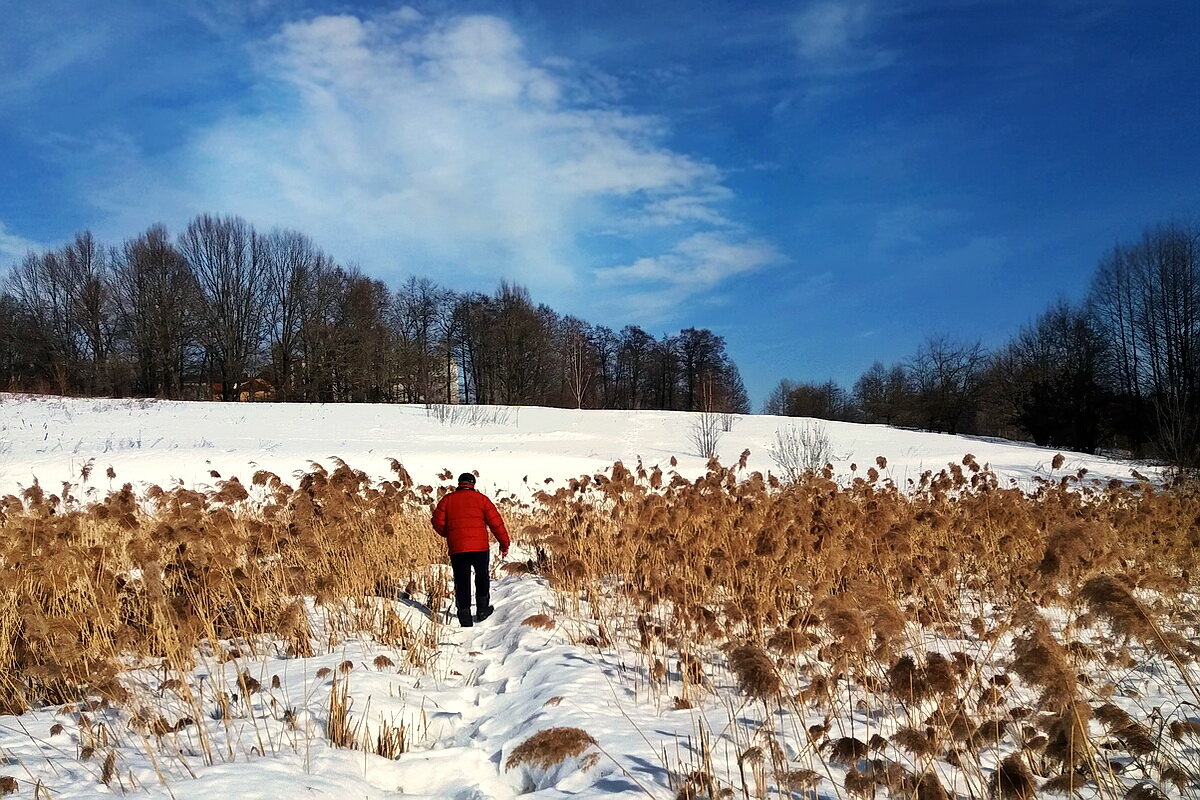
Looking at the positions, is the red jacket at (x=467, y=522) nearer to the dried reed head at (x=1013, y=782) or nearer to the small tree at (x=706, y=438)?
the dried reed head at (x=1013, y=782)

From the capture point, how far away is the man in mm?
6832

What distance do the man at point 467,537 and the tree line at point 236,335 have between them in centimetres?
4182

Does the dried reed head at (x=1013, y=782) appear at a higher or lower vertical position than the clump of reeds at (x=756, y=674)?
lower

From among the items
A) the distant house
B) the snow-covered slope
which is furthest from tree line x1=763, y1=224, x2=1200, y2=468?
the distant house

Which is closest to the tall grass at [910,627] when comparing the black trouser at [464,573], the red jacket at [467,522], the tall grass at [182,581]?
the red jacket at [467,522]

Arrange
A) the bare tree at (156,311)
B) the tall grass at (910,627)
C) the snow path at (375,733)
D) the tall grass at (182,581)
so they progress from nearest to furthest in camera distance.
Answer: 1. the tall grass at (910,627)
2. the snow path at (375,733)
3. the tall grass at (182,581)
4. the bare tree at (156,311)

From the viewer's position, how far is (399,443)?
23.3m

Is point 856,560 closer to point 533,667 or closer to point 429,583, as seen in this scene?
point 533,667

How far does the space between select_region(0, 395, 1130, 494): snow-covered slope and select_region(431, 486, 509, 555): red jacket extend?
240 inches

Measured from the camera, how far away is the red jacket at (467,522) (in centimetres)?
684

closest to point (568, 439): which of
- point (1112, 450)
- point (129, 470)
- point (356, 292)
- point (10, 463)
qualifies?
point (129, 470)

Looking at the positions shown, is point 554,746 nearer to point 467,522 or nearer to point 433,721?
point 433,721

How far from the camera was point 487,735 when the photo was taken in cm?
420

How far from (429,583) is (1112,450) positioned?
39.1 metres
